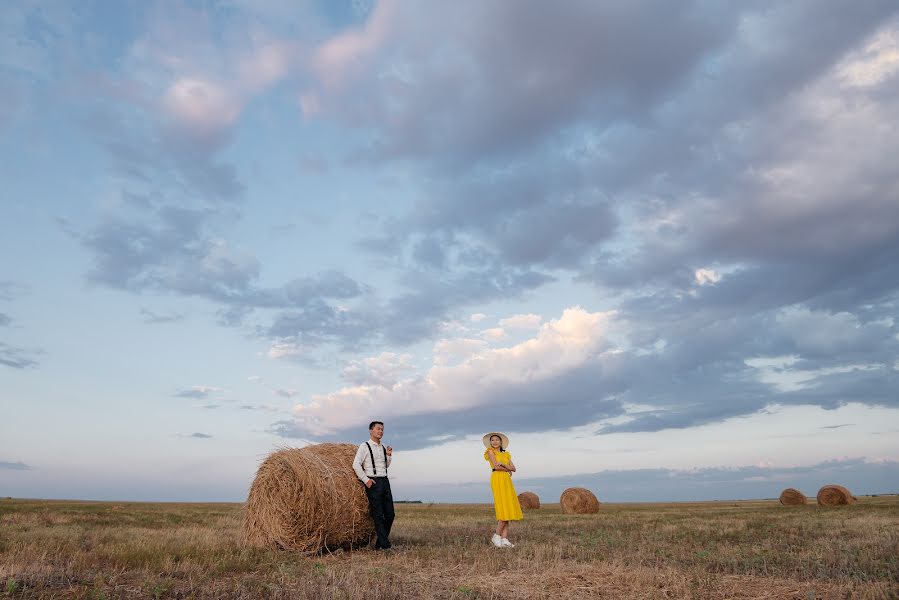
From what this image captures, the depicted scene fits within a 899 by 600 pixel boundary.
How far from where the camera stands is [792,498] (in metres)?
41.9

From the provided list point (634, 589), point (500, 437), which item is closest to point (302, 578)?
point (634, 589)

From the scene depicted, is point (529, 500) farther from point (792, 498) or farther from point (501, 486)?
point (501, 486)

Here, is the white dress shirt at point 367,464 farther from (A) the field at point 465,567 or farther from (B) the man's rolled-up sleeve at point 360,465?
(A) the field at point 465,567

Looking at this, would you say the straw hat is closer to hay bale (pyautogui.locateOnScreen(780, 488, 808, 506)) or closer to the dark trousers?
the dark trousers

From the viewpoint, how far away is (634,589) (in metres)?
7.93

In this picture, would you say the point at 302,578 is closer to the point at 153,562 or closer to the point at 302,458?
the point at 153,562

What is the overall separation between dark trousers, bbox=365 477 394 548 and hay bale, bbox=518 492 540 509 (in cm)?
2746

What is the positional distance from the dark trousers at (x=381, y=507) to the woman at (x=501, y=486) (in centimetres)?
216

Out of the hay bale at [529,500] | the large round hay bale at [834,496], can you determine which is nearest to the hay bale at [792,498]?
the large round hay bale at [834,496]

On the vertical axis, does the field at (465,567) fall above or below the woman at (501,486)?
below

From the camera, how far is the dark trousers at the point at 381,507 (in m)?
12.7

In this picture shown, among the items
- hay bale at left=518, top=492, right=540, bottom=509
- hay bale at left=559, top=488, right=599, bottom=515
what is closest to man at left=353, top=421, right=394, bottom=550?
hay bale at left=559, top=488, right=599, bottom=515

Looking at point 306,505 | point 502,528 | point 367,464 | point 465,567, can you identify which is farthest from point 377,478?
point 465,567

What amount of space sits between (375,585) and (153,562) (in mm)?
4023
